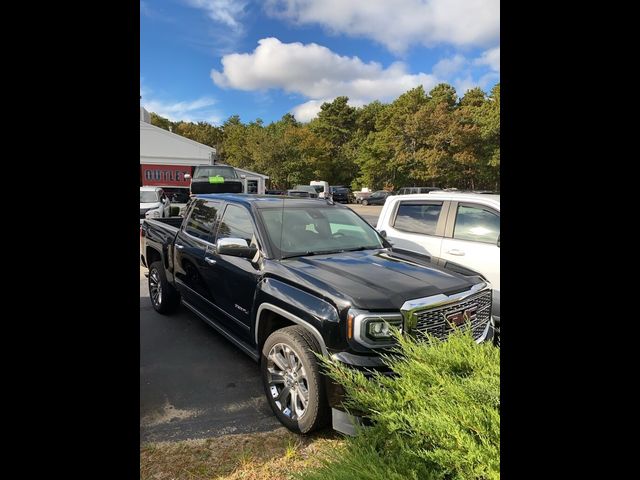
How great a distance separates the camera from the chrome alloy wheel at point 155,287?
574 cm

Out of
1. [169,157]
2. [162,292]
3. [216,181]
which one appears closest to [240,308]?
[162,292]

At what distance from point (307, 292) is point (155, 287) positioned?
12.2ft

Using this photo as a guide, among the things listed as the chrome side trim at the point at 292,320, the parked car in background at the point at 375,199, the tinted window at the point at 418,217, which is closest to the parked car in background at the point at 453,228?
the tinted window at the point at 418,217

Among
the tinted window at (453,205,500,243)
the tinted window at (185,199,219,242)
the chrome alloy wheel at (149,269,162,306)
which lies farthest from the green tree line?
the tinted window at (185,199,219,242)

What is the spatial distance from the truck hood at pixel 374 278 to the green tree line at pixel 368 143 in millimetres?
14250

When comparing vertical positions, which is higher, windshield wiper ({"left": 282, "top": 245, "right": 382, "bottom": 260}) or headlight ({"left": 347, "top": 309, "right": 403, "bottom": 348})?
windshield wiper ({"left": 282, "top": 245, "right": 382, "bottom": 260})

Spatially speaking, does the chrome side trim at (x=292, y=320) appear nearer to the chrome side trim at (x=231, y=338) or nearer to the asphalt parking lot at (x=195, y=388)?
the chrome side trim at (x=231, y=338)

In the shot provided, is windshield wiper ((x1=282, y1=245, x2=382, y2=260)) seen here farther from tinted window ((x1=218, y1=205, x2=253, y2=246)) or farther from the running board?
the running board

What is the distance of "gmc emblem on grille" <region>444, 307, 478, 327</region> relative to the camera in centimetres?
296

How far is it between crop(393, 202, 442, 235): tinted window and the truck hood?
75.6 inches

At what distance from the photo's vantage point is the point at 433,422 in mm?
1511

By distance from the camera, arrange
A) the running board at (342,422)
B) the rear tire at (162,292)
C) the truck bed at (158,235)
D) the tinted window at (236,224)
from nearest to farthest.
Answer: the running board at (342,422) → the tinted window at (236,224) → the truck bed at (158,235) → the rear tire at (162,292)
